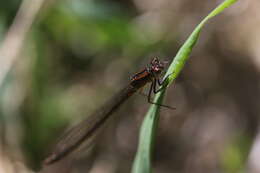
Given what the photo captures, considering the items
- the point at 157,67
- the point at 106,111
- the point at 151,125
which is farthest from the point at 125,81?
the point at 151,125

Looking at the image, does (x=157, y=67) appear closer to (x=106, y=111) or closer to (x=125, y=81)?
(x=106, y=111)

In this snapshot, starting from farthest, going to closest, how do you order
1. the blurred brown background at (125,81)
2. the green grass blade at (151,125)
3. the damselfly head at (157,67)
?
the blurred brown background at (125,81), the damselfly head at (157,67), the green grass blade at (151,125)

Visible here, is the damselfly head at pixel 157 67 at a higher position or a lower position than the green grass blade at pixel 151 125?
higher

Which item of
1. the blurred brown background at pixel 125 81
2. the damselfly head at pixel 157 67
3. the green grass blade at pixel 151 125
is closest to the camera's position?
the green grass blade at pixel 151 125

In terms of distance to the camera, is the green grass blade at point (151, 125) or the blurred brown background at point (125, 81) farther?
the blurred brown background at point (125, 81)

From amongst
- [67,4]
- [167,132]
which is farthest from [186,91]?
[67,4]

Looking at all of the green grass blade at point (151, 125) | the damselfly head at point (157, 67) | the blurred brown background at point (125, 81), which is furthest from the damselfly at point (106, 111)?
the blurred brown background at point (125, 81)

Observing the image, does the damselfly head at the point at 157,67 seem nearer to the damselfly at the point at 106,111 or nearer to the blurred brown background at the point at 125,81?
the damselfly at the point at 106,111
